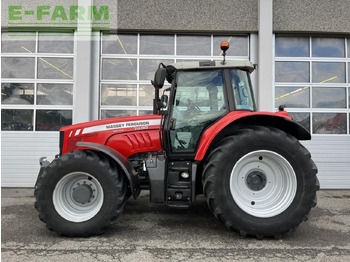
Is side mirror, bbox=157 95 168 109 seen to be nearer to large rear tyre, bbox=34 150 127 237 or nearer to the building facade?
large rear tyre, bbox=34 150 127 237

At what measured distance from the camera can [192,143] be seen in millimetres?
3287

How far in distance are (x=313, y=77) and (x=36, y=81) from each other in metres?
6.63

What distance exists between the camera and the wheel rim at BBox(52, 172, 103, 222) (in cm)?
302

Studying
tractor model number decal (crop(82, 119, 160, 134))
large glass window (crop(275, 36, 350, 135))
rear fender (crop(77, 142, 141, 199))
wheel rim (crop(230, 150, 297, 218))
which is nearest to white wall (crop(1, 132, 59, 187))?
tractor model number decal (crop(82, 119, 160, 134))

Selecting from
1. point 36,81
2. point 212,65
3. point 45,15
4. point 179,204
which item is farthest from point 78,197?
point 45,15

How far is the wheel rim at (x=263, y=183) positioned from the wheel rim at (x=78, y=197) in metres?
1.57

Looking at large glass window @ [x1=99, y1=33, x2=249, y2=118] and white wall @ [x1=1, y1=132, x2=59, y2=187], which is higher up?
large glass window @ [x1=99, y1=33, x2=249, y2=118]

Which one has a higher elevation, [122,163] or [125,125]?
[125,125]

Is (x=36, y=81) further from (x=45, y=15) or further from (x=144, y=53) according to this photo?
(x=144, y=53)

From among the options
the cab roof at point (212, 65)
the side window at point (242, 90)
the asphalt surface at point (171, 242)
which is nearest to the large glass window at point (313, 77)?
the asphalt surface at point (171, 242)

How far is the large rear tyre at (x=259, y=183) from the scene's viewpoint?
288 cm

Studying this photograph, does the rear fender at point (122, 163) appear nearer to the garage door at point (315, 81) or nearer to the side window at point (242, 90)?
the side window at point (242, 90)

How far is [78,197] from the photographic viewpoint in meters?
3.04

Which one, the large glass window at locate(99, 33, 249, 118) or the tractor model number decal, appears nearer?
the tractor model number decal
